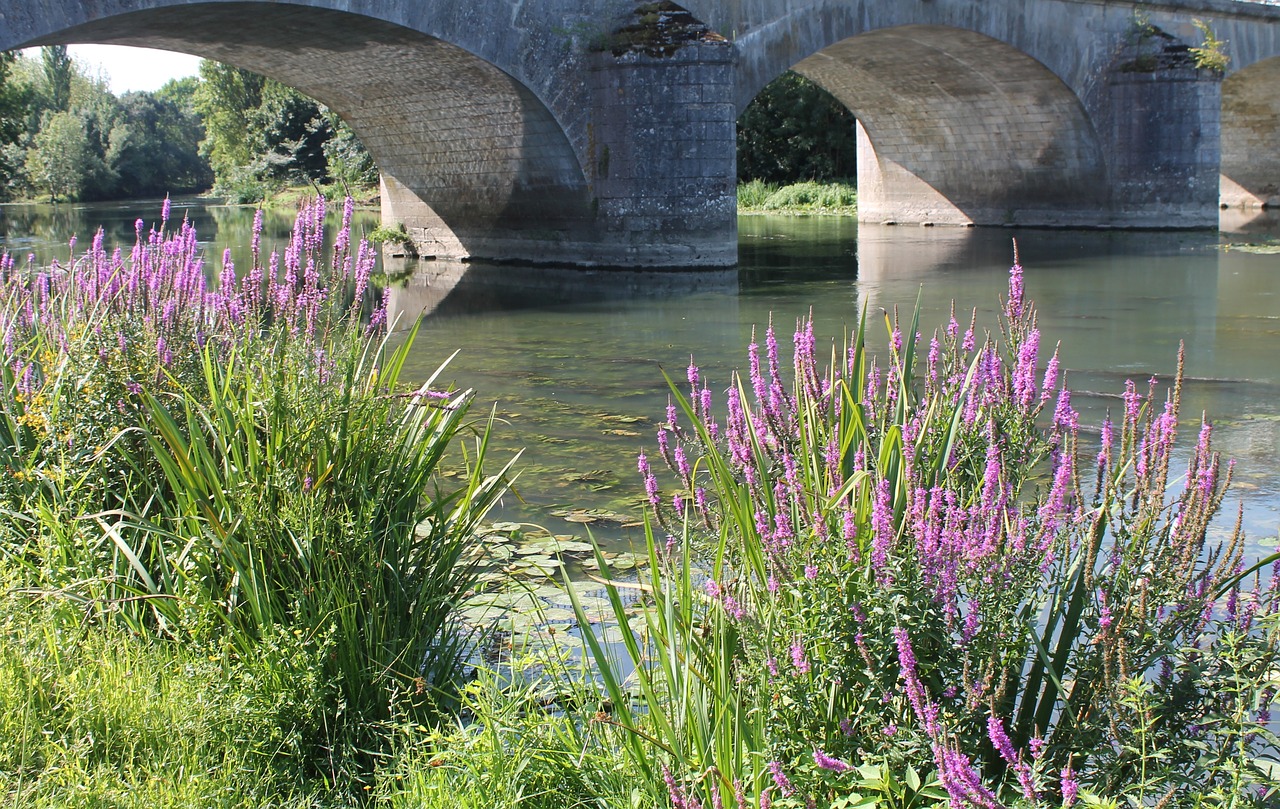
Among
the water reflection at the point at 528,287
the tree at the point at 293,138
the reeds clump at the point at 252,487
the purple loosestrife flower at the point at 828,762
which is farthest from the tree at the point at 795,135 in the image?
the purple loosestrife flower at the point at 828,762

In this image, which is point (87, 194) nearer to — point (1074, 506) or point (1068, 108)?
point (1068, 108)

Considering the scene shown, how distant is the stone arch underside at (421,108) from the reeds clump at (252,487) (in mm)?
9360

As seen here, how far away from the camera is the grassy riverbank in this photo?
7.03ft

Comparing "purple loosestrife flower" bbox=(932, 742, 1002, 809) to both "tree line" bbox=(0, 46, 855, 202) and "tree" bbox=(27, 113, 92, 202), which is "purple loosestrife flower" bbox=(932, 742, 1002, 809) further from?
"tree" bbox=(27, 113, 92, 202)

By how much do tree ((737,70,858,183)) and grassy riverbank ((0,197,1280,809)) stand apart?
35665mm

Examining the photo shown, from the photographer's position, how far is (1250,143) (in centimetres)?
3027

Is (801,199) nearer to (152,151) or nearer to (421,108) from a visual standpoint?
(421,108)

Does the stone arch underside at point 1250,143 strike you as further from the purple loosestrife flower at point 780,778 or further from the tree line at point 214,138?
the purple loosestrife flower at point 780,778

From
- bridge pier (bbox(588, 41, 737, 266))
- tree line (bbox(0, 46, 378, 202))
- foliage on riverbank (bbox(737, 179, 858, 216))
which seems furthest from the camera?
tree line (bbox(0, 46, 378, 202))

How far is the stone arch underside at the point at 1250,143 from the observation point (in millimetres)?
29234

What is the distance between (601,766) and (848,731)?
566mm

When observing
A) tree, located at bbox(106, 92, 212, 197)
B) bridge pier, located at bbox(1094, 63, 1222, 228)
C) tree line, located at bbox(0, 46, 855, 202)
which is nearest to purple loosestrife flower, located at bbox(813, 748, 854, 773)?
bridge pier, located at bbox(1094, 63, 1222, 228)

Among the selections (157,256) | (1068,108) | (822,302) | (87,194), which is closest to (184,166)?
(87,194)

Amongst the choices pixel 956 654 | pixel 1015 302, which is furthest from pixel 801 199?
pixel 956 654
